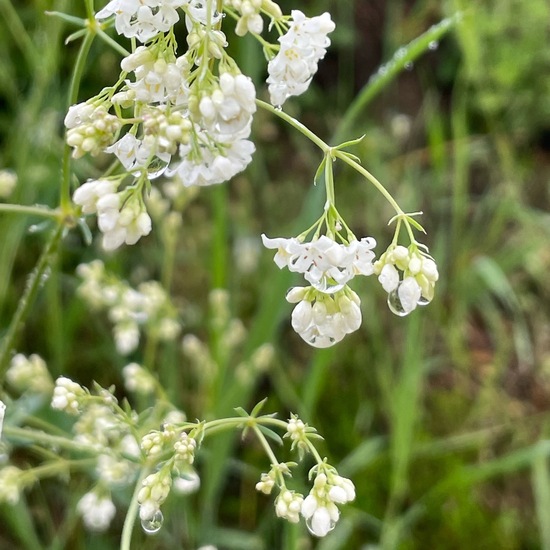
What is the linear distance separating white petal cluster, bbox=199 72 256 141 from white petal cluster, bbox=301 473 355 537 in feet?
1.26

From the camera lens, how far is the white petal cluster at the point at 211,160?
738 mm

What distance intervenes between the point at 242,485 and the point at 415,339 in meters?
0.61

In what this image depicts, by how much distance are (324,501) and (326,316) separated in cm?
21

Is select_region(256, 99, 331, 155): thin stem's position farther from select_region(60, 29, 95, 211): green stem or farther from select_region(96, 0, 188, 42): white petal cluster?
select_region(60, 29, 95, 211): green stem

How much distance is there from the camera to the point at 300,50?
71 centimetres

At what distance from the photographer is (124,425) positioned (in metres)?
0.92

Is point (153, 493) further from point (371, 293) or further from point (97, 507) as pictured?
point (371, 293)

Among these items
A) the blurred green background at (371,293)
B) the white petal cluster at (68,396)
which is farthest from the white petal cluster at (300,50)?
the blurred green background at (371,293)

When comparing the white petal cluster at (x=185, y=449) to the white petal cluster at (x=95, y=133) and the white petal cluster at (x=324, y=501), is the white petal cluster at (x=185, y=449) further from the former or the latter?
the white petal cluster at (x=95, y=133)

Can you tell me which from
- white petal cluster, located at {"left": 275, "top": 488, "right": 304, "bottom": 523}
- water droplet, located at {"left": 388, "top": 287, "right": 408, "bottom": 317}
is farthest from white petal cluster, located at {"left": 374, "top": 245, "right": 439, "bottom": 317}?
white petal cluster, located at {"left": 275, "top": 488, "right": 304, "bottom": 523}

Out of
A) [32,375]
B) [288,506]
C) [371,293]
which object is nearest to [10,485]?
[32,375]

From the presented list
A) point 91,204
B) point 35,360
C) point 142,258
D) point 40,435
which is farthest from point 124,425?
point 142,258

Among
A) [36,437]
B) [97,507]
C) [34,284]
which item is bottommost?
[97,507]

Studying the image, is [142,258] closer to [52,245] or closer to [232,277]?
[232,277]
